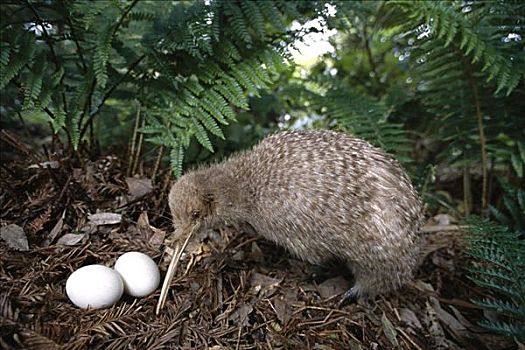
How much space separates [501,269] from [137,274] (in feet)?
6.40

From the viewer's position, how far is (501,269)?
2426mm

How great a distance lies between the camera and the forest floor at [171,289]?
1.96m

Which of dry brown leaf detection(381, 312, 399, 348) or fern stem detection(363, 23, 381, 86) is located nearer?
dry brown leaf detection(381, 312, 399, 348)

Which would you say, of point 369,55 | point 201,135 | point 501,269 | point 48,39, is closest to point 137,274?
point 201,135

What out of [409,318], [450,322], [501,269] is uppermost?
[501,269]

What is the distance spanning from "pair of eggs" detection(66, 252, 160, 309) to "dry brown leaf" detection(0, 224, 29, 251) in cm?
40

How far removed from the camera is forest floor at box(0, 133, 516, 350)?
196 cm

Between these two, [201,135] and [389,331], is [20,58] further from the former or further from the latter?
[389,331]

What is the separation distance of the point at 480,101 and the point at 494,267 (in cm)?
128

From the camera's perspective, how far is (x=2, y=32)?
2.41 metres

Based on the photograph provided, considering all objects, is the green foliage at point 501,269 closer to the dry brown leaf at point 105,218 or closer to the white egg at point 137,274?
the white egg at point 137,274

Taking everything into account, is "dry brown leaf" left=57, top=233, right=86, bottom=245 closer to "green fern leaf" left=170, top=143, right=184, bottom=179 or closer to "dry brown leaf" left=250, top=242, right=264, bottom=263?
"green fern leaf" left=170, top=143, right=184, bottom=179

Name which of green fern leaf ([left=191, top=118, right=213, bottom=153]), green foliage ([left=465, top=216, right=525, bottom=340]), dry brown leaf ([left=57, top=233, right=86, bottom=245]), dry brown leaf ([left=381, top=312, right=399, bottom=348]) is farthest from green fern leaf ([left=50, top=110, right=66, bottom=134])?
green foliage ([left=465, top=216, right=525, bottom=340])

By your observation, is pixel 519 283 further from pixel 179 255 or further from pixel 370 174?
pixel 179 255
